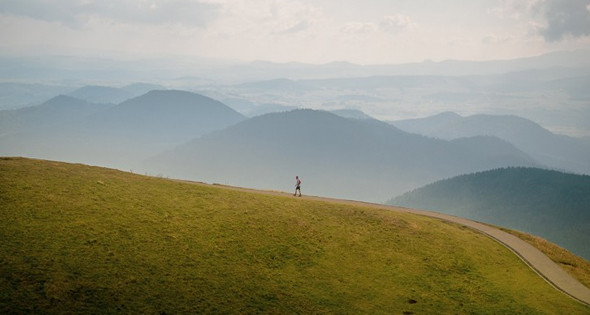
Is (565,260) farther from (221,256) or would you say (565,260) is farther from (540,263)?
(221,256)

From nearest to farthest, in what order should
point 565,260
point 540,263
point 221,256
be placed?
point 221,256
point 540,263
point 565,260

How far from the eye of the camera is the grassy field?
28.6 meters

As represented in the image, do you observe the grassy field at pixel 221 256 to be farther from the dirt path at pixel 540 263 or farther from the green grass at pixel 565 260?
the green grass at pixel 565 260

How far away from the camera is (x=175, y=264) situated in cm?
3272

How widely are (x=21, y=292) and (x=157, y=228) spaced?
12.3 meters

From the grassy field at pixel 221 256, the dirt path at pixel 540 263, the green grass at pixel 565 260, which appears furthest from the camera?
the green grass at pixel 565 260

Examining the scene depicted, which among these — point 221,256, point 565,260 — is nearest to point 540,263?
point 565,260

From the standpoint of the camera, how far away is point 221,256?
35219 millimetres

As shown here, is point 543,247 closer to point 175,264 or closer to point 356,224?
point 356,224

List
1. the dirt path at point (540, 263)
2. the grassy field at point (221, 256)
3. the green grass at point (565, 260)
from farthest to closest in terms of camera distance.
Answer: the green grass at point (565, 260) → the dirt path at point (540, 263) → the grassy field at point (221, 256)

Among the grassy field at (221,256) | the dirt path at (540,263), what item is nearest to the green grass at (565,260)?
the dirt path at (540,263)

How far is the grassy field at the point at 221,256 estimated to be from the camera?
28.6 meters

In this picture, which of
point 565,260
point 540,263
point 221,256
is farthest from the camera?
point 565,260

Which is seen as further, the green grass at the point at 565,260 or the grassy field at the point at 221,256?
the green grass at the point at 565,260
